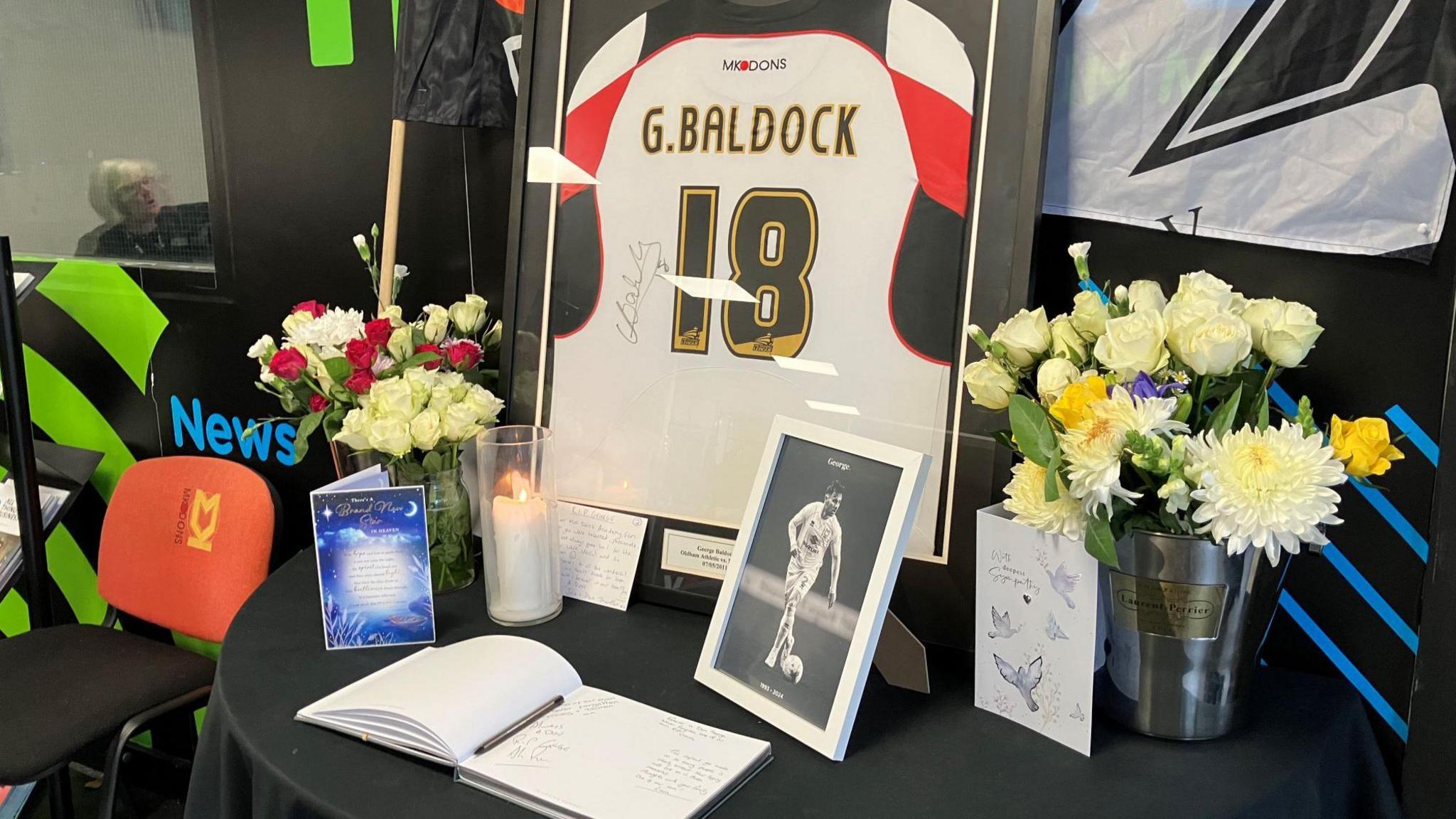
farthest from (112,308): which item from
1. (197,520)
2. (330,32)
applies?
(330,32)

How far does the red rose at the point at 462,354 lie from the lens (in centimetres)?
144

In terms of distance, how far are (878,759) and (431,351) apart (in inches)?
33.4

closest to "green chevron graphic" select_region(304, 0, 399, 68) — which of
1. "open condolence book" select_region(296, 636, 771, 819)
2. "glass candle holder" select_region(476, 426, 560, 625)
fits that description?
"glass candle holder" select_region(476, 426, 560, 625)

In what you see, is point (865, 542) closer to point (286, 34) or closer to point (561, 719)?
point (561, 719)

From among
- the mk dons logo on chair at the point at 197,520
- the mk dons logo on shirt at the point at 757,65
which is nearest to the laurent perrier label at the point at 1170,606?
the mk dons logo on shirt at the point at 757,65

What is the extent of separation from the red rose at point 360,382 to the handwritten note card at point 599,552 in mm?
312

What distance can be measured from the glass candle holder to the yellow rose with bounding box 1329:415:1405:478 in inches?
35.4

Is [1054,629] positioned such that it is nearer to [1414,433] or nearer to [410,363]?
[1414,433]

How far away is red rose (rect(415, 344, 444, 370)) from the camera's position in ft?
4.74

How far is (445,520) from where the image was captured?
141 centimetres

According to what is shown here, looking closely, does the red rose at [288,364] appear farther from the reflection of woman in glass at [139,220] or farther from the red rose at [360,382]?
the reflection of woman in glass at [139,220]

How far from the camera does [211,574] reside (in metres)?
2.00

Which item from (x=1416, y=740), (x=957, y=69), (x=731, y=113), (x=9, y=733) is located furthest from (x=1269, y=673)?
(x=9, y=733)

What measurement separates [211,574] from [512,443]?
3.52ft
